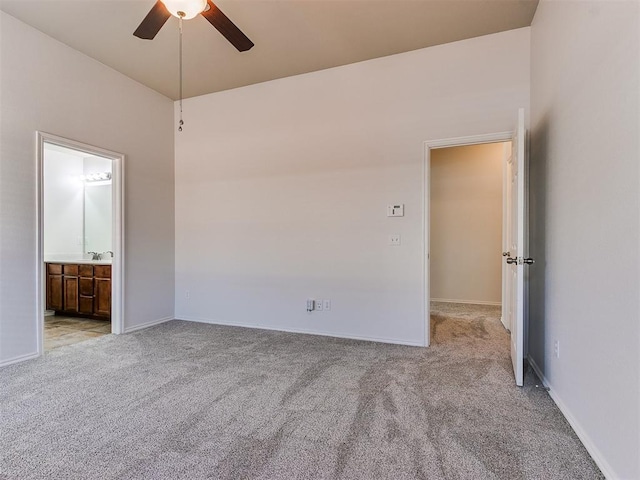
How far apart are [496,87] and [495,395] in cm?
268

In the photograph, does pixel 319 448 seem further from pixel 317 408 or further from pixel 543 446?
pixel 543 446

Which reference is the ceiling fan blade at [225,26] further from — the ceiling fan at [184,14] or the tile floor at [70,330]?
the tile floor at [70,330]

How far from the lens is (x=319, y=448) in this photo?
1.70 metres

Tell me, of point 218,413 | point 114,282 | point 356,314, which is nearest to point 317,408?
point 218,413

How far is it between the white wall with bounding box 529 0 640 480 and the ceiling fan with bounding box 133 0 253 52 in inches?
82.5

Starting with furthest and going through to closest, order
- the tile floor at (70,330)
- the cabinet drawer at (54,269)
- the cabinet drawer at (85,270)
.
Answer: the cabinet drawer at (54,269)
the cabinet drawer at (85,270)
the tile floor at (70,330)

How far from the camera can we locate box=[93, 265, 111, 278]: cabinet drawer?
4.16m

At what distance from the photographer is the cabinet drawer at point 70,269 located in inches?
174

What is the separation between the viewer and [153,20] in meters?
2.13

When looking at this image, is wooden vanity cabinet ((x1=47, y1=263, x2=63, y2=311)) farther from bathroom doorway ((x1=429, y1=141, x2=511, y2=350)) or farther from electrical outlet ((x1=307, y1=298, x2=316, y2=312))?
bathroom doorway ((x1=429, y1=141, x2=511, y2=350))

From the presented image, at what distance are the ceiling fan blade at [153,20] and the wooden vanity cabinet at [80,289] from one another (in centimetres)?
297

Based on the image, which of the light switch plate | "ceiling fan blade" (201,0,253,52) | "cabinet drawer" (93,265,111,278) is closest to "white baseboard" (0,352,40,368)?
"cabinet drawer" (93,265,111,278)

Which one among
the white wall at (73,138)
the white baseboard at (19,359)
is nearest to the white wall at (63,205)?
the white wall at (73,138)

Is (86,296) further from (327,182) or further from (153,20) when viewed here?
(153,20)
